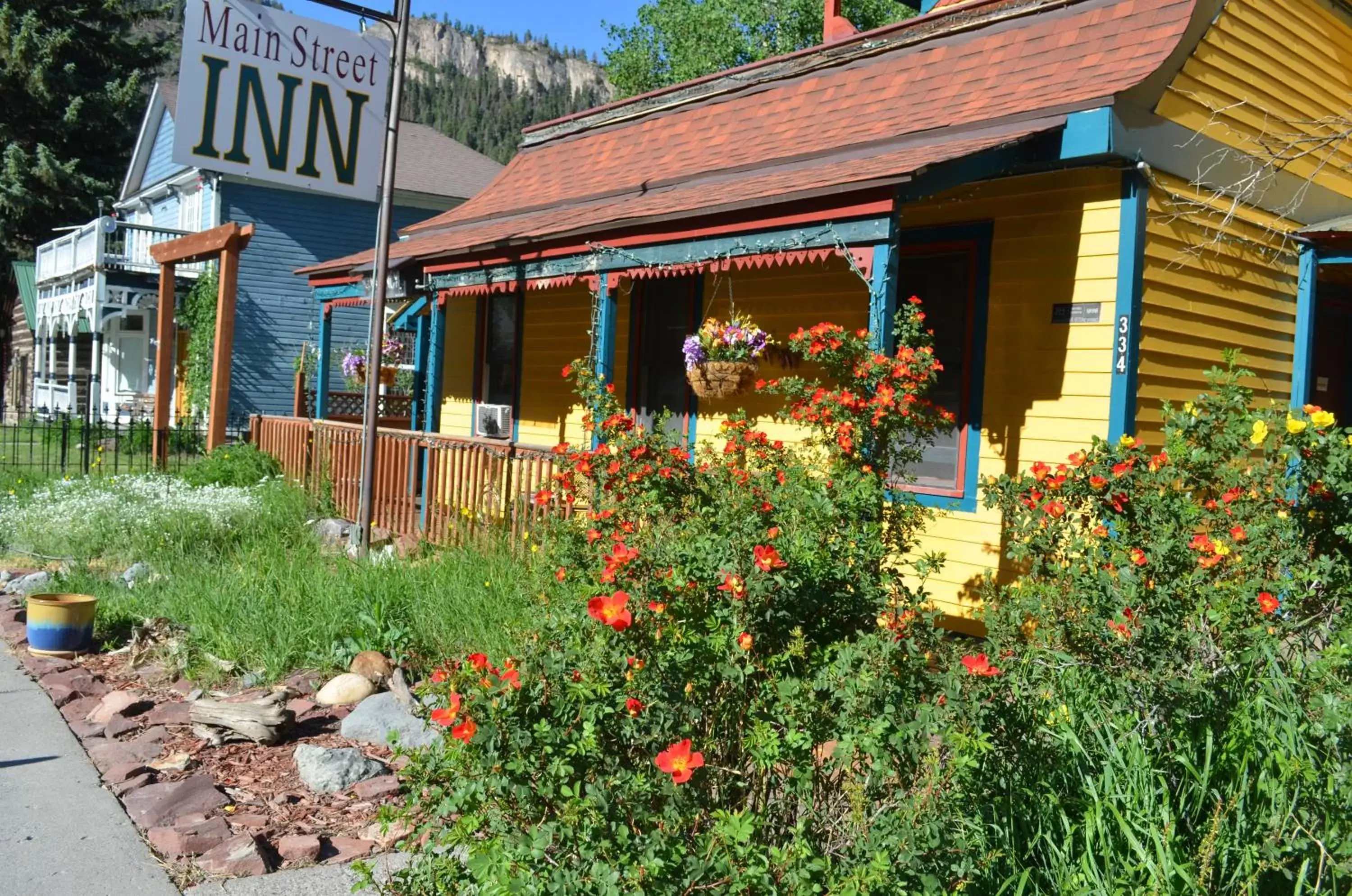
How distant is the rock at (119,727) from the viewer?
5.22 meters

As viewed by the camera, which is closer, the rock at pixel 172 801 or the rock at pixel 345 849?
the rock at pixel 345 849

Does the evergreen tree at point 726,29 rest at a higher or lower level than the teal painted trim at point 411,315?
higher

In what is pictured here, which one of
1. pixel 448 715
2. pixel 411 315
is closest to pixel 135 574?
pixel 411 315

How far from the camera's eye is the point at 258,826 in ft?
13.6

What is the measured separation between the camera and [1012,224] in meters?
7.44

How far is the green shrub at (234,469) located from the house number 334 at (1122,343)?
8.33 m

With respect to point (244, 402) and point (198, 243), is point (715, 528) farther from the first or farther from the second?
point (244, 402)

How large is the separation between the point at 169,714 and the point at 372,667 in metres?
0.97

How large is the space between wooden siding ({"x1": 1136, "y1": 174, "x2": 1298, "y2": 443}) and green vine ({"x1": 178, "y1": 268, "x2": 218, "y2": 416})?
19.2m

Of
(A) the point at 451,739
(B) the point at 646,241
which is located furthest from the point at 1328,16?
(A) the point at 451,739

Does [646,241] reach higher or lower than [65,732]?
higher

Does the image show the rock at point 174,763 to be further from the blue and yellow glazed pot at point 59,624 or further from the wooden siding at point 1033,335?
the wooden siding at point 1033,335

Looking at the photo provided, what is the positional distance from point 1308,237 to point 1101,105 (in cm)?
275

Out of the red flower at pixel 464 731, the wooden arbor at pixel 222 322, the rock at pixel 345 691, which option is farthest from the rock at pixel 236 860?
the wooden arbor at pixel 222 322
